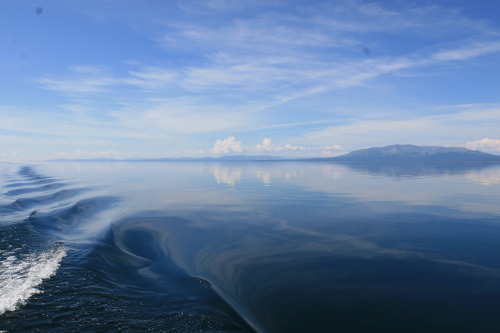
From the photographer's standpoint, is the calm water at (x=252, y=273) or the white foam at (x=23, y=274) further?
the white foam at (x=23, y=274)

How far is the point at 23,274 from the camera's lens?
1131cm

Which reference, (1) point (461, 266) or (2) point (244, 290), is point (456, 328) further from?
(2) point (244, 290)

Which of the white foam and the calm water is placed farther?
the white foam

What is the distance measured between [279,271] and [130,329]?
260 inches

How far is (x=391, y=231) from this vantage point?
18406 mm

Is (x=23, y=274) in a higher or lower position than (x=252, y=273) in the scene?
higher

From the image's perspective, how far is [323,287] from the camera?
10.9 meters

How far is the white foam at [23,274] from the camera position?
30.3ft

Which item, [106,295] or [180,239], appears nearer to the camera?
[106,295]

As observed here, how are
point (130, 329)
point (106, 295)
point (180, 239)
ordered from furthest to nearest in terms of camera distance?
point (180, 239), point (106, 295), point (130, 329)

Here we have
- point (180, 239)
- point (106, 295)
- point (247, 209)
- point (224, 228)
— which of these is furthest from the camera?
point (247, 209)

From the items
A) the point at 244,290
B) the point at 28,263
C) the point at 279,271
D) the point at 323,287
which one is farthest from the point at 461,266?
the point at 28,263

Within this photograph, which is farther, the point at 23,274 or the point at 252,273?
the point at 252,273

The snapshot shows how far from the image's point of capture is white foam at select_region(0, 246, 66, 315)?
30.3 feet
